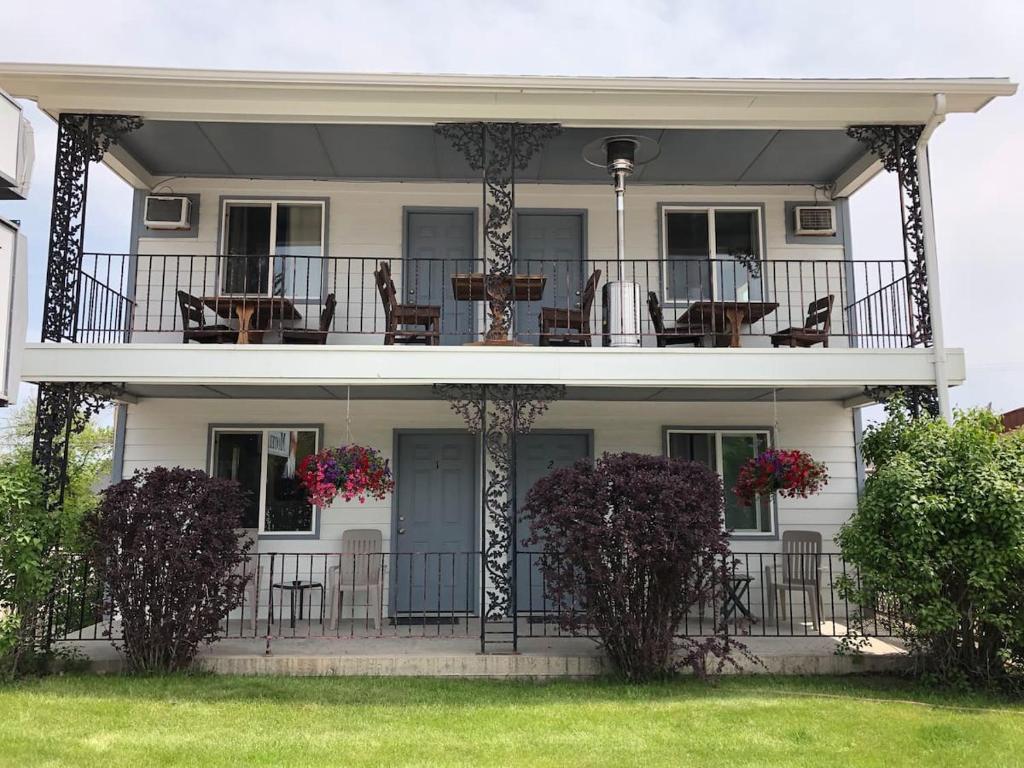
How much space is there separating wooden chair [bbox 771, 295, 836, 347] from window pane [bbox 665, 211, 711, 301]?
1238 mm

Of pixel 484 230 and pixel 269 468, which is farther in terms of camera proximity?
pixel 269 468

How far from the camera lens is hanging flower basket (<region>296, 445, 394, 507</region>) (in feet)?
24.5

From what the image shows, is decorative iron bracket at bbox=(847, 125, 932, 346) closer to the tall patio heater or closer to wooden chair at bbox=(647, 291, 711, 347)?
wooden chair at bbox=(647, 291, 711, 347)

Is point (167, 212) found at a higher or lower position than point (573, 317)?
higher

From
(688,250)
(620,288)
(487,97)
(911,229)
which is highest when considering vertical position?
(487,97)

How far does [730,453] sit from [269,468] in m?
5.70

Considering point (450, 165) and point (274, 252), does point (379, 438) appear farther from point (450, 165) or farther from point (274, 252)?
point (450, 165)

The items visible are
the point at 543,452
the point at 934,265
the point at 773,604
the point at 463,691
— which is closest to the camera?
the point at 463,691

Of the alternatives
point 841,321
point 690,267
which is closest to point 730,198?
point 690,267

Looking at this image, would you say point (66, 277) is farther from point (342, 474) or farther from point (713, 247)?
point (713, 247)

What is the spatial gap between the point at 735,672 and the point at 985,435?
9.73 ft

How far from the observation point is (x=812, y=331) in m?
8.79

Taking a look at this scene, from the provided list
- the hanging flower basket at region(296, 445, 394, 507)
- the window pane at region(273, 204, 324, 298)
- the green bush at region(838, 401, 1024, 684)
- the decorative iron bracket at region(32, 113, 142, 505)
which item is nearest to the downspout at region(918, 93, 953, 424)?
the green bush at region(838, 401, 1024, 684)

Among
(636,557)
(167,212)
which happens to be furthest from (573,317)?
(167,212)
